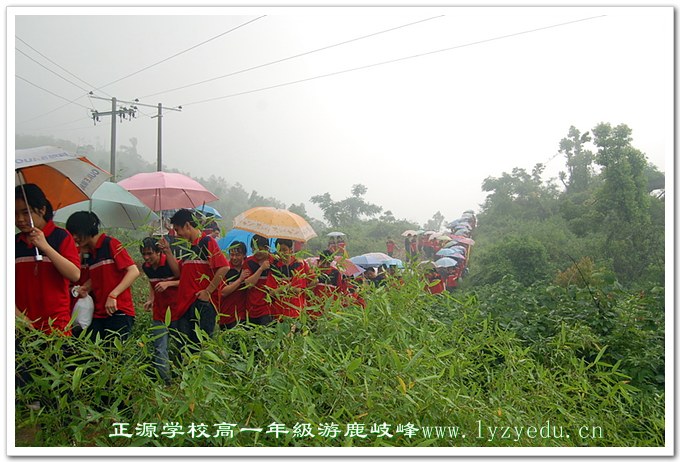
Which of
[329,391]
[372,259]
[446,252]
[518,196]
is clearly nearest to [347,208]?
[372,259]

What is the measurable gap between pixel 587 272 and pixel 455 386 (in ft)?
4.99

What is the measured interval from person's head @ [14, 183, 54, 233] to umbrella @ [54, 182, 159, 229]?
590 millimetres

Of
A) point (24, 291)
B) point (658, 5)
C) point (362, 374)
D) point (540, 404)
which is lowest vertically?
point (540, 404)

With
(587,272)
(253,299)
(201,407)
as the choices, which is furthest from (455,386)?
(587,272)

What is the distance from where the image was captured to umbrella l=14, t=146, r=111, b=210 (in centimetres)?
259

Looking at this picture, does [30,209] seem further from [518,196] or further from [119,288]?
[518,196]

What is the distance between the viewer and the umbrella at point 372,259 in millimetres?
3354

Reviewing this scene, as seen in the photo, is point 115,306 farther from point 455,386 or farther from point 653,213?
point 653,213

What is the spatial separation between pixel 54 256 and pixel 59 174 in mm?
463

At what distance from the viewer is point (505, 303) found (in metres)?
3.51

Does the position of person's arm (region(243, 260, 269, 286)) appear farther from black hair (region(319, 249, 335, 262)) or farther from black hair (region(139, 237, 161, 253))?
black hair (region(139, 237, 161, 253))

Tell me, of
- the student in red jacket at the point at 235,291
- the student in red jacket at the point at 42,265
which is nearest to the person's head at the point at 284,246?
the student in red jacket at the point at 235,291

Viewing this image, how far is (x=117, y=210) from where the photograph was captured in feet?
11.2

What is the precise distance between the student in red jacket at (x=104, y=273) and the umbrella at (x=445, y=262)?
1658 mm
